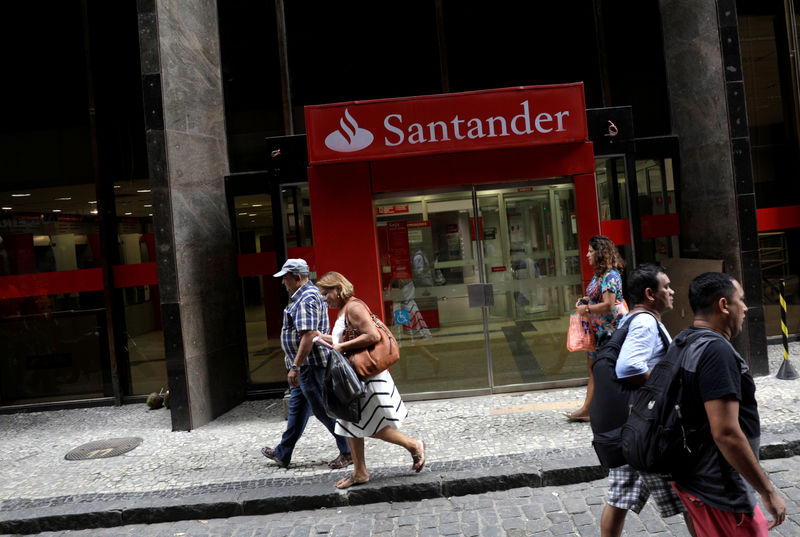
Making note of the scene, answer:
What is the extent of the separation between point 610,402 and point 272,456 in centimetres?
362

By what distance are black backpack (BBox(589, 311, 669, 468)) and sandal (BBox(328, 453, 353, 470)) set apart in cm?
292

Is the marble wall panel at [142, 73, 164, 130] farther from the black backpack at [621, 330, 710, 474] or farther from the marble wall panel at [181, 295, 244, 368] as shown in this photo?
the black backpack at [621, 330, 710, 474]

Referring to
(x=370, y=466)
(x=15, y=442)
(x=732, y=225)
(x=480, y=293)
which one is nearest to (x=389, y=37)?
(x=480, y=293)

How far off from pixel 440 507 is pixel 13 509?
3532mm

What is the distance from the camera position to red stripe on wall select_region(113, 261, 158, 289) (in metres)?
9.07

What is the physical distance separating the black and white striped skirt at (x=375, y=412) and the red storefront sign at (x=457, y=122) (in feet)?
10.1

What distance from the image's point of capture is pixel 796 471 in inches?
195

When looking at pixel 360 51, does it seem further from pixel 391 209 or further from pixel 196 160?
pixel 196 160

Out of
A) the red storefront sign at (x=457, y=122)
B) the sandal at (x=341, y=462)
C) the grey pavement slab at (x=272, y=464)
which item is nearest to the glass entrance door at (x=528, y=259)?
the red storefront sign at (x=457, y=122)

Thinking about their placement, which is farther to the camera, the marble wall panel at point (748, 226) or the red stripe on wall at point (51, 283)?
the red stripe on wall at point (51, 283)

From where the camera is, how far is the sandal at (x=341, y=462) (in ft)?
19.1

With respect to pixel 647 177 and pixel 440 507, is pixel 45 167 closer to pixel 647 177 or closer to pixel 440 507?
pixel 440 507

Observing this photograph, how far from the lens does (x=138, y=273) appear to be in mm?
9070

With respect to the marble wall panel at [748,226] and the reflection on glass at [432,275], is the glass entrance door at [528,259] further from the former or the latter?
the marble wall panel at [748,226]
